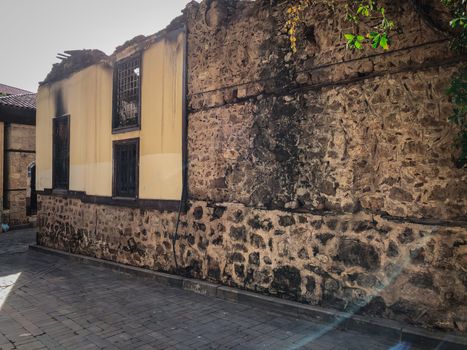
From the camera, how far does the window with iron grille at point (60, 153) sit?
11188 millimetres

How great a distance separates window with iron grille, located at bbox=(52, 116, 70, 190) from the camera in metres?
11.2

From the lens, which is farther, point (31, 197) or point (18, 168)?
point (31, 197)

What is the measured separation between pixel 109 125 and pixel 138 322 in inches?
217

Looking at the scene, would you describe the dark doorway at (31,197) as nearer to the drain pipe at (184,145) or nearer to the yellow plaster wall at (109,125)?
the yellow plaster wall at (109,125)

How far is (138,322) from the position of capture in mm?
5258

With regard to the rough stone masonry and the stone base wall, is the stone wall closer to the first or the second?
the stone base wall

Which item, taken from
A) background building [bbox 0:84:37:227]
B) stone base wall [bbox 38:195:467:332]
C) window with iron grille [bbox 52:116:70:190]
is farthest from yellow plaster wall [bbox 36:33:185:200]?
background building [bbox 0:84:37:227]

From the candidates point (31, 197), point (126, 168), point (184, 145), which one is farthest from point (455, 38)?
point (31, 197)

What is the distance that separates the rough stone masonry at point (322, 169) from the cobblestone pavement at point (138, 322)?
0.55 meters

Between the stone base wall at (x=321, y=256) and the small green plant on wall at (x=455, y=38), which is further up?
the small green plant on wall at (x=455, y=38)

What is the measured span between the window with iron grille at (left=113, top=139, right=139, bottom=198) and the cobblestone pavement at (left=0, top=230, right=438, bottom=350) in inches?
84.0

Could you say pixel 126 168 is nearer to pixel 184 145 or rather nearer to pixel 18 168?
pixel 184 145

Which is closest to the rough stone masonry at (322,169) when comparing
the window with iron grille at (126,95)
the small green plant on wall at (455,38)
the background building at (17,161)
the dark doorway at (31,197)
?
the small green plant on wall at (455,38)

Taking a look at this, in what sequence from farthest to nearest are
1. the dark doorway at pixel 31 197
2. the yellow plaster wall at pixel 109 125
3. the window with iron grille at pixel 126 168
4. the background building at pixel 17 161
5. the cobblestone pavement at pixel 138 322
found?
the dark doorway at pixel 31 197 < the background building at pixel 17 161 < the window with iron grille at pixel 126 168 < the yellow plaster wall at pixel 109 125 < the cobblestone pavement at pixel 138 322
